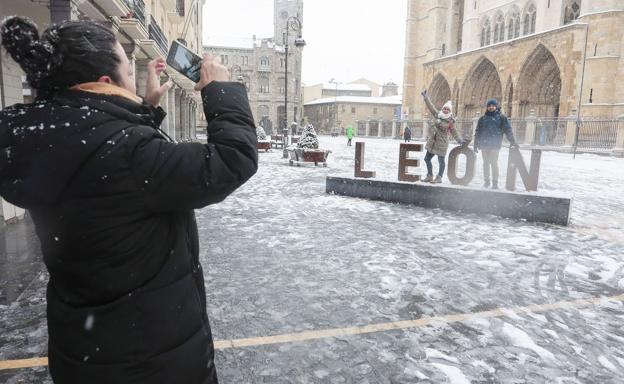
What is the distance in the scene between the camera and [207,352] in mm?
1474

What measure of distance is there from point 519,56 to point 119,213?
37.4 m

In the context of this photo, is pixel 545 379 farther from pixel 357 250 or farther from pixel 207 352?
pixel 357 250

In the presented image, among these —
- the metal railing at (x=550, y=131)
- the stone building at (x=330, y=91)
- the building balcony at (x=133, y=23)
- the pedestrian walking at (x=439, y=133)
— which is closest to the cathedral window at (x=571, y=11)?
the metal railing at (x=550, y=131)

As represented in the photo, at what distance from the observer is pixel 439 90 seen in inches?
1783

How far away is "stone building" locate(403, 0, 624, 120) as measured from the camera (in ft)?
90.0

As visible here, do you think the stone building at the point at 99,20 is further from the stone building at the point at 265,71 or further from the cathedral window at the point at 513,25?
the stone building at the point at 265,71

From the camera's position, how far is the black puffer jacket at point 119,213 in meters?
1.15

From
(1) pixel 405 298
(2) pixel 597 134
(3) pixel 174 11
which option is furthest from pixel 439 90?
(1) pixel 405 298

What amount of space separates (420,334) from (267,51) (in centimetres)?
6854

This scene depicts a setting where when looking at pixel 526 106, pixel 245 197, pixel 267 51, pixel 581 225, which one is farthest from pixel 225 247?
pixel 267 51

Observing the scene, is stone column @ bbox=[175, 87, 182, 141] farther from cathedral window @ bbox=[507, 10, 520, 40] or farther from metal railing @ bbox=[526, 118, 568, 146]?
cathedral window @ bbox=[507, 10, 520, 40]

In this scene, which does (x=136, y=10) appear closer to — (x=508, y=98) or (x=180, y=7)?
(x=180, y=7)

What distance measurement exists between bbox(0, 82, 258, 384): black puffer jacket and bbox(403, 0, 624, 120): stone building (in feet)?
106

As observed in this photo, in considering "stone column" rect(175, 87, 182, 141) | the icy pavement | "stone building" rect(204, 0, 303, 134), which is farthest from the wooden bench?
"stone building" rect(204, 0, 303, 134)
